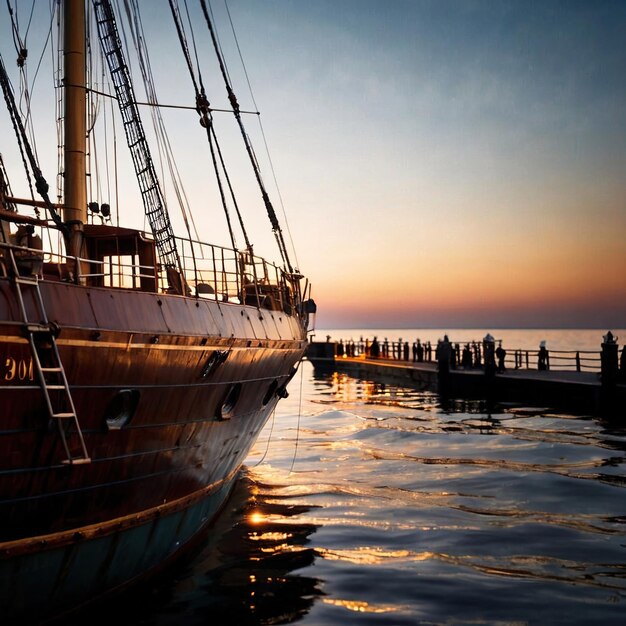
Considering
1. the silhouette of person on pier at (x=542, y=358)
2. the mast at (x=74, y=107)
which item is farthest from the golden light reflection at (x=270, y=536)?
the silhouette of person on pier at (x=542, y=358)

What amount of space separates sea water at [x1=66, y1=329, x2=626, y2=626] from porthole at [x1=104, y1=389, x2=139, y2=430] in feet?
7.57

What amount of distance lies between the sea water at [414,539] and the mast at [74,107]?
6125 mm

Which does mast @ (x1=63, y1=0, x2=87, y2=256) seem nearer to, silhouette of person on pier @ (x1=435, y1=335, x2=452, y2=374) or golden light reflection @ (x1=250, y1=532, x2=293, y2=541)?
golden light reflection @ (x1=250, y1=532, x2=293, y2=541)

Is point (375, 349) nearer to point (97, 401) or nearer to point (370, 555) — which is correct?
point (370, 555)

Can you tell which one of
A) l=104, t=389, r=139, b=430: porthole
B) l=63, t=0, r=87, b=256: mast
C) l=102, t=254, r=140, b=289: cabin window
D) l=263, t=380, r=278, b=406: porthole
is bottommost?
l=263, t=380, r=278, b=406: porthole

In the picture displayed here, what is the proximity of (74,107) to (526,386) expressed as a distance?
26.5 m

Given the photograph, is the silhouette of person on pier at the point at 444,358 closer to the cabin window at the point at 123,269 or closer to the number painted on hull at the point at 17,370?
the cabin window at the point at 123,269

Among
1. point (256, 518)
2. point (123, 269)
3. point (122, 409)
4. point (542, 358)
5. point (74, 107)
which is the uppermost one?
point (74, 107)

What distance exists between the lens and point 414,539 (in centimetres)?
1185

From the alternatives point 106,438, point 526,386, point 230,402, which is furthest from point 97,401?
point 526,386

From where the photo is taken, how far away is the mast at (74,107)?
11.1 m

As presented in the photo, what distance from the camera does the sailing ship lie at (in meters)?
7.00

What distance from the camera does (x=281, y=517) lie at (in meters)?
13.7

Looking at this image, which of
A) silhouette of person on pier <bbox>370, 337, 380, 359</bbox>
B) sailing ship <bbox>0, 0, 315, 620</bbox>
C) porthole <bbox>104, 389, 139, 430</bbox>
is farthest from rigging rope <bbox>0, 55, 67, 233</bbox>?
silhouette of person on pier <bbox>370, 337, 380, 359</bbox>
